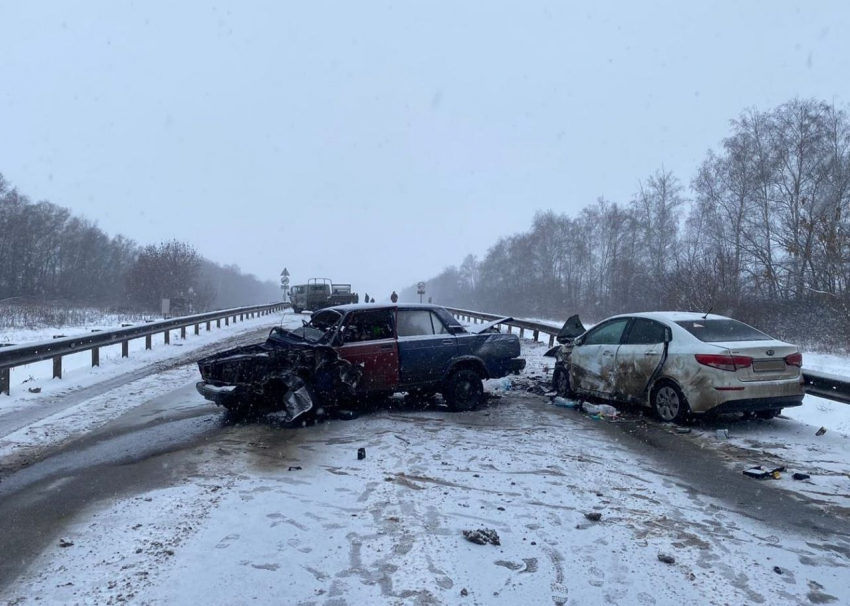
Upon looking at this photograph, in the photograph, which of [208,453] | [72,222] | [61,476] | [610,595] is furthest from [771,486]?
[72,222]

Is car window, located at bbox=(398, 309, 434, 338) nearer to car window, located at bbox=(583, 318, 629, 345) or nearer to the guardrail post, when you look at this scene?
car window, located at bbox=(583, 318, 629, 345)

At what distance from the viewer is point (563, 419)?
28.1 feet

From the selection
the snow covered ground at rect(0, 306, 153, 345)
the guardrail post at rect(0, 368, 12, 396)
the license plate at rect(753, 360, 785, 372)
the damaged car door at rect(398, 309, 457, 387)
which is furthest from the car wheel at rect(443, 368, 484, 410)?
the snow covered ground at rect(0, 306, 153, 345)

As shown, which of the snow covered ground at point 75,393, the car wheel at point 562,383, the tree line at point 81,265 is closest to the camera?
the snow covered ground at point 75,393

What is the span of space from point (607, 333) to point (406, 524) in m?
5.97

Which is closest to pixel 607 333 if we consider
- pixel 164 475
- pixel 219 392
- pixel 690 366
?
pixel 690 366

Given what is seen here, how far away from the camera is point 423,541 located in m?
4.18

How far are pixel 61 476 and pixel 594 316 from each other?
163 feet

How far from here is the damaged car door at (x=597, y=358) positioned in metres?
9.09

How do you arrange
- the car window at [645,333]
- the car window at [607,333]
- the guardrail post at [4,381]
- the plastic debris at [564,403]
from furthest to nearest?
the guardrail post at [4,381] → the plastic debris at [564,403] → the car window at [607,333] → the car window at [645,333]

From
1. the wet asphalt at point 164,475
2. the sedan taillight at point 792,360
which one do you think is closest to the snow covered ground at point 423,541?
the wet asphalt at point 164,475

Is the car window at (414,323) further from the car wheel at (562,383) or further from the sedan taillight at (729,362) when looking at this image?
the sedan taillight at (729,362)

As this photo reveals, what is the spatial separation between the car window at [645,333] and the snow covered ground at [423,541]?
2.51 metres

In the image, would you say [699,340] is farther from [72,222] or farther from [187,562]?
[72,222]
